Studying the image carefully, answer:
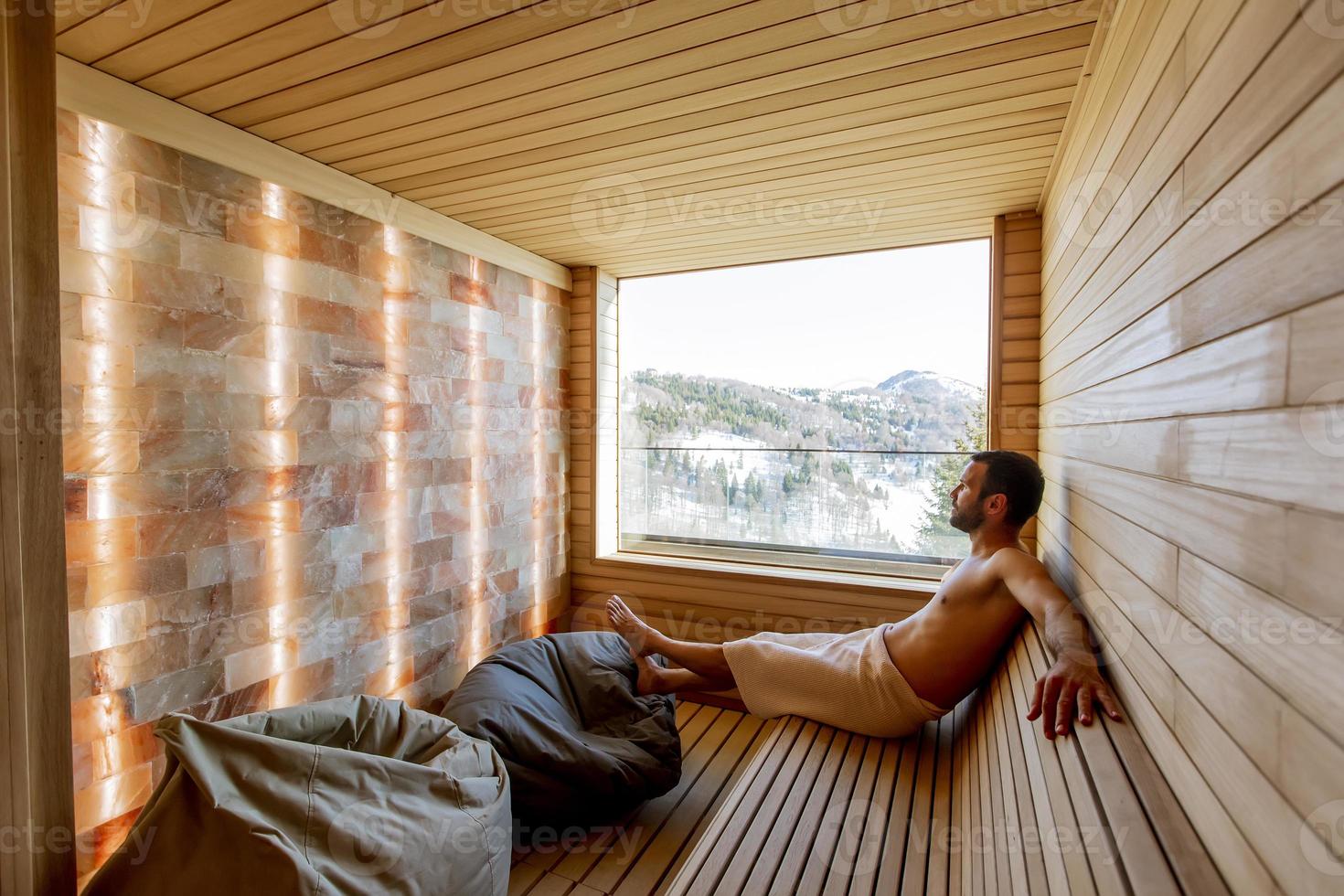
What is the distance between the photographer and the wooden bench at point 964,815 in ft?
2.96

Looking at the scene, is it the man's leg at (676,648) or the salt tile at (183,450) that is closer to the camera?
the salt tile at (183,450)

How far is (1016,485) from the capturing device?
2.14 metres

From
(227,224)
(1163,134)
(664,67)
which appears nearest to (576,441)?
(227,224)

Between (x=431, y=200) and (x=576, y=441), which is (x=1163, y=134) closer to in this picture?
(x=431, y=200)

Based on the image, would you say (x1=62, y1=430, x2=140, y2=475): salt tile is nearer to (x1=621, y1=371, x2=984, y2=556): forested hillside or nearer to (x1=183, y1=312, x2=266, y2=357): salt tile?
(x1=183, y1=312, x2=266, y2=357): salt tile

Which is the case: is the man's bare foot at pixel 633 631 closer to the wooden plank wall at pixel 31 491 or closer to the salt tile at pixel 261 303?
the salt tile at pixel 261 303

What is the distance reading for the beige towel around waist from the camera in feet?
6.56

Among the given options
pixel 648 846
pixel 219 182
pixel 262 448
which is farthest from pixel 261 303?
pixel 648 846

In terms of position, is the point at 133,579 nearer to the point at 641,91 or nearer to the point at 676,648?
the point at 676,648

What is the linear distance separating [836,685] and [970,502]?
2.60ft

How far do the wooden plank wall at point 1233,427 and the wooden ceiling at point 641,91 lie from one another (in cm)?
55

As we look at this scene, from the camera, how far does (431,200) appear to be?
2.94 m

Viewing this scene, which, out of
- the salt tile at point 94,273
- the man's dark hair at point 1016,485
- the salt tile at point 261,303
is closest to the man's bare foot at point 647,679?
the man's dark hair at point 1016,485

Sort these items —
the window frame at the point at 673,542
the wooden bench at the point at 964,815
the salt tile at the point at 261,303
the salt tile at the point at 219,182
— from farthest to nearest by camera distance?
1. the window frame at the point at 673,542
2. the salt tile at the point at 261,303
3. the salt tile at the point at 219,182
4. the wooden bench at the point at 964,815
